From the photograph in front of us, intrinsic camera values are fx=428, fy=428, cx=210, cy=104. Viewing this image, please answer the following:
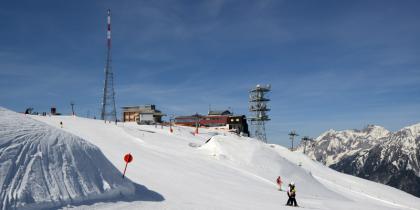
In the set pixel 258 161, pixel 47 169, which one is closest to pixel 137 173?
pixel 47 169

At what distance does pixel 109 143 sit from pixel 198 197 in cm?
1956

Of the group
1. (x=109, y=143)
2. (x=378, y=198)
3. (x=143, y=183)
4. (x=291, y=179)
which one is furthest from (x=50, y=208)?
(x=378, y=198)

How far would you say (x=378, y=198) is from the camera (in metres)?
46.9

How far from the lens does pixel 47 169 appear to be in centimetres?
1659

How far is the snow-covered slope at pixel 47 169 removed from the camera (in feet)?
48.5

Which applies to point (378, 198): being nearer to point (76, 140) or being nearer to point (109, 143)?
point (109, 143)

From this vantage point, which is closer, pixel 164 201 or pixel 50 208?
pixel 50 208

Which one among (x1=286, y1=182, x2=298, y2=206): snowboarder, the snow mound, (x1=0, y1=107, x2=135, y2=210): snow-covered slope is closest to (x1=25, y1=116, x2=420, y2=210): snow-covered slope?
the snow mound

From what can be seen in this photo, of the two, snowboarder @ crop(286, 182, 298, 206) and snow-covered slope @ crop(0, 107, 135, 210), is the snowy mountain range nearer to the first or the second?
snow-covered slope @ crop(0, 107, 135, 210)

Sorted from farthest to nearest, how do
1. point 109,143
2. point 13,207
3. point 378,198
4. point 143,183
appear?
point 378,198 → point 109,143 → point 143,183 → point 13,207

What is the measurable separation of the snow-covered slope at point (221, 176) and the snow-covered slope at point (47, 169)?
1.09 m

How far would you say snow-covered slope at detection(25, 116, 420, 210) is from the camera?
22.8 metres

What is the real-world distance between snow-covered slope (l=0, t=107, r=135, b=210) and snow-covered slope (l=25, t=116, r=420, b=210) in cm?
109

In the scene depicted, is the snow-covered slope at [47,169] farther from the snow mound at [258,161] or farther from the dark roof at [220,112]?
the dark roof at [220,112]
